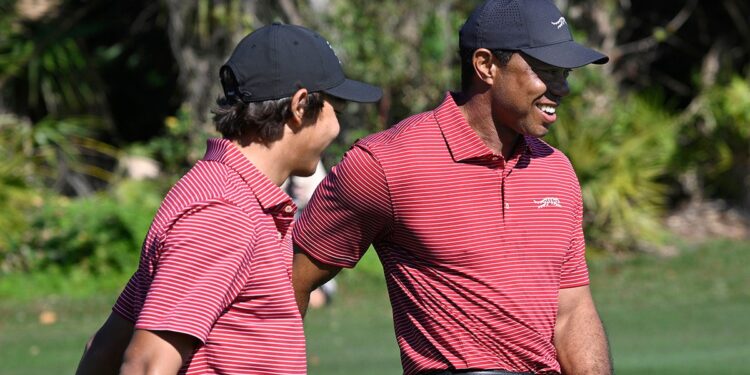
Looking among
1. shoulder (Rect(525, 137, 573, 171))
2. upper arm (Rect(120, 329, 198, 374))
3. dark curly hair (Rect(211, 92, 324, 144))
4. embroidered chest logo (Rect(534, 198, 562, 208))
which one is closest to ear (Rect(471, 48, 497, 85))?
shoulder (Rect(525, 137, 573, 171))

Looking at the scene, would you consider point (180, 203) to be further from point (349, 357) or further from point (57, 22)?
point (57, 22)

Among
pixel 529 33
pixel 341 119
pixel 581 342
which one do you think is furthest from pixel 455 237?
pixel 341 119

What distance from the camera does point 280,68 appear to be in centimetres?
362

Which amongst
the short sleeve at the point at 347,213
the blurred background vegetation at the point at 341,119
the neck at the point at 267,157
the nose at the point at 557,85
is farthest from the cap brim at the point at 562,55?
the blurred background vegetation at the point at 341,119

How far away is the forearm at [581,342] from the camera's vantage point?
4535 mm

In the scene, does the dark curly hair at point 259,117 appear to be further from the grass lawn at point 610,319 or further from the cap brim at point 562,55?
the grass lawn at point 610,319

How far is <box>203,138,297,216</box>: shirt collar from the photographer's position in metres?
3.55

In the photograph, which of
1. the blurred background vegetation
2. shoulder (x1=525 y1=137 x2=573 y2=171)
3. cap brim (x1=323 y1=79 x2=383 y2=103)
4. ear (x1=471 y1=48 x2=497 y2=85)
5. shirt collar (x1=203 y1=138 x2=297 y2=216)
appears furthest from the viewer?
the blurred background vegetation

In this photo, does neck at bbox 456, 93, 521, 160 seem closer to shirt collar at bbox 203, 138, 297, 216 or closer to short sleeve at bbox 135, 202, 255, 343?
shirt collar at bbox 203, 138, 297, 216

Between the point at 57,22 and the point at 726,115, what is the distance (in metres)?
9.11

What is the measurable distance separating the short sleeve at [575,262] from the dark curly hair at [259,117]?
1246 millimetres

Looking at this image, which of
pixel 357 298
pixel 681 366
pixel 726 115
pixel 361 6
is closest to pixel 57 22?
pixel 361 6

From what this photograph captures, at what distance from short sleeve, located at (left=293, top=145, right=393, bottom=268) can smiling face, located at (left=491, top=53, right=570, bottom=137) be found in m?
0.49

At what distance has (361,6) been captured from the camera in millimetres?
16516
